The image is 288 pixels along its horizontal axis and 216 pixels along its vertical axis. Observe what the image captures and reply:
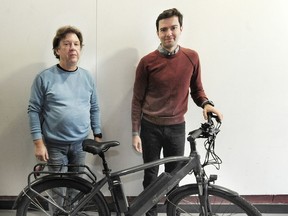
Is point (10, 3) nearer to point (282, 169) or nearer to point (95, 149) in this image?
point (95, 149)

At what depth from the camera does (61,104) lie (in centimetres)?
144

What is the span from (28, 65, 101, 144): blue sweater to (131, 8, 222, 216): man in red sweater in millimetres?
324

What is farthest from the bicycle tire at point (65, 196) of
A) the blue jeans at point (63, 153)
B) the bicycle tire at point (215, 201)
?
the bicycle tire at point (215, 201)

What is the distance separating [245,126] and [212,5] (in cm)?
86

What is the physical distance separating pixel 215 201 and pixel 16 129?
1420 millimetres

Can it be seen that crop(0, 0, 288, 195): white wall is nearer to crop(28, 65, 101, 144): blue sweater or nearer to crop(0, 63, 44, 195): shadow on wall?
crop(0, 63, 44, 195): shadow on wall

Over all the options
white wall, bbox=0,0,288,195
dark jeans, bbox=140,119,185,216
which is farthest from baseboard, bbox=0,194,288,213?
dark jeans, bbox=140,119,185,216

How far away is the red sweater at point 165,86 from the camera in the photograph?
5.03ft

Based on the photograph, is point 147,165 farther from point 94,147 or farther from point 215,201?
point 215,201

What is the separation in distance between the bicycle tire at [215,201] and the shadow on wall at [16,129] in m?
1.07

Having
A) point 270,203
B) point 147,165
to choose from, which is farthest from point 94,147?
point 270,203

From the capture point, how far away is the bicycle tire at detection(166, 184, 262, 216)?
52.7 inches

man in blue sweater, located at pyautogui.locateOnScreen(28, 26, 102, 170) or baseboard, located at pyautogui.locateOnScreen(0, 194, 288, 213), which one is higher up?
man in blue sweater, located at pyautogui.locateOnScreen(28, 26, 102, 170)

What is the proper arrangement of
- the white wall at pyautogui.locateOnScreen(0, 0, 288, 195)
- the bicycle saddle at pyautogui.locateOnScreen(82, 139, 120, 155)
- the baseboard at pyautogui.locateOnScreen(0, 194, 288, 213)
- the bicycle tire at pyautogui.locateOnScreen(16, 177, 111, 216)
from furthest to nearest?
the baseboard at pyautogui.locateOnScreen(0, 194, 288, 213)
the white wall at pyautogui.locateOnScreen(0, 0, 288, 195)
the bicycle tire at pyautogui.locateOnScreen(16, 177, 111, 216)
the bicycle saddle at pyautogui.locateOnScreen(82, 139, 120, 155)
